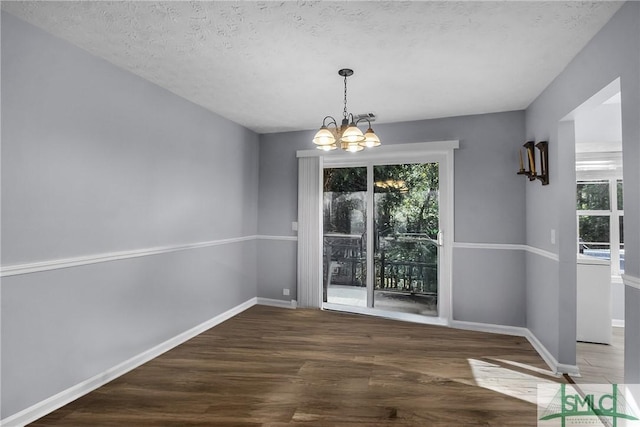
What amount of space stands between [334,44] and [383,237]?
2.86 meters

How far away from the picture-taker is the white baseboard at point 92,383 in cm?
217

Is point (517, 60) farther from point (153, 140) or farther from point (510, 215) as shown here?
point (153, 140)

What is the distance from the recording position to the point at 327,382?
275 centimetres

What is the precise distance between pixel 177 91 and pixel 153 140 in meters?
0.59

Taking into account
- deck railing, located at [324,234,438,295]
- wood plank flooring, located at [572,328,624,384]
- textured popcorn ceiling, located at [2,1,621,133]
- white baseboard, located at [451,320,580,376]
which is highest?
textured popcorn ceiling, located at [2,1,621,133]

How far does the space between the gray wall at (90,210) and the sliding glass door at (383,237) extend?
1.79 m

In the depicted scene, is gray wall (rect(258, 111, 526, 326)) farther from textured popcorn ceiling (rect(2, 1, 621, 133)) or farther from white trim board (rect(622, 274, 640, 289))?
white trim board (rect(622, 274, 640, 289))

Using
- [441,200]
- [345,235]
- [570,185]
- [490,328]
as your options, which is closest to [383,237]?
[345,235]

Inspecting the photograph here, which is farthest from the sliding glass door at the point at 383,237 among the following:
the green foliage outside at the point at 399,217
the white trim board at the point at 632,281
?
the white trim board at the point at 632,281

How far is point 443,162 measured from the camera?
4352mm

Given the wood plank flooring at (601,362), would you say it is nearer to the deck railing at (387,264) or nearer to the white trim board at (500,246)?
the white trim board at (500,246)

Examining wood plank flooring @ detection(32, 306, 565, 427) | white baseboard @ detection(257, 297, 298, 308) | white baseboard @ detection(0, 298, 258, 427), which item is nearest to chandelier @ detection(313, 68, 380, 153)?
wood plank flooring @ detection(32, 306, 565, 427)

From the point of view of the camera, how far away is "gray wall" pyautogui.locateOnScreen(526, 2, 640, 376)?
1877mm

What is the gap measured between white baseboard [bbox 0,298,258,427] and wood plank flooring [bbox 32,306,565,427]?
56mm
